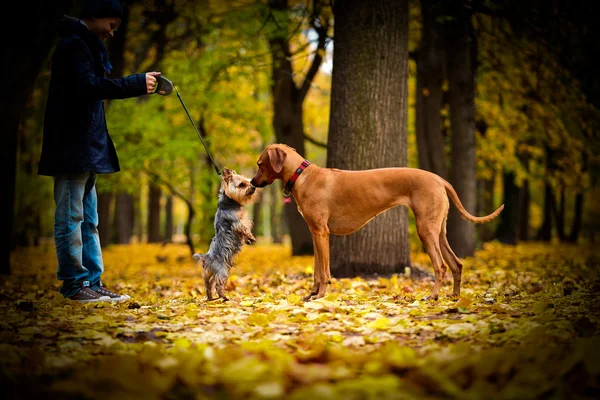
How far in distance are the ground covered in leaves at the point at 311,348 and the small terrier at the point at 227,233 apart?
266mm

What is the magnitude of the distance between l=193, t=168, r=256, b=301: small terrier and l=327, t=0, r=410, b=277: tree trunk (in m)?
2.19

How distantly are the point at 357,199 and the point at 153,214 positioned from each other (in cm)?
1975

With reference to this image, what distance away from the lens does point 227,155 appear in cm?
1697

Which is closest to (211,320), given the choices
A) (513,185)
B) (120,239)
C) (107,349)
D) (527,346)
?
(107,349)

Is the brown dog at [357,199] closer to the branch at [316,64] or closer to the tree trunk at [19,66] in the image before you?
the branch at [316,64]

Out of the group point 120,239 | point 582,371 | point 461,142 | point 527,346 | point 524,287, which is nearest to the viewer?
point 582,371

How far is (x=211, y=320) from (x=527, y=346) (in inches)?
89.0

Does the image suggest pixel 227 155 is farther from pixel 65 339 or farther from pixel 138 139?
pixel 65 339

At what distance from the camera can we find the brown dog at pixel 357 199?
16.0ft

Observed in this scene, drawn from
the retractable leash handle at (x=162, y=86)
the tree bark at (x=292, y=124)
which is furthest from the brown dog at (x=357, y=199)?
the tree bark at (x=292, y=124)

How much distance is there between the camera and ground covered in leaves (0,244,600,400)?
2.37m

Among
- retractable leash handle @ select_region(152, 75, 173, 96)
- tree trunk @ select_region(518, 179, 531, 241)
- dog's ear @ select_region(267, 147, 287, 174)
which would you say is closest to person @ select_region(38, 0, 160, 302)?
retractable leash handle @ select_region(152, 75, 173, 96)

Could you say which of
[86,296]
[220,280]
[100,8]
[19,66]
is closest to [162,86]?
[100,8]

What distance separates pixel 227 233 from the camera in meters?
5.12
